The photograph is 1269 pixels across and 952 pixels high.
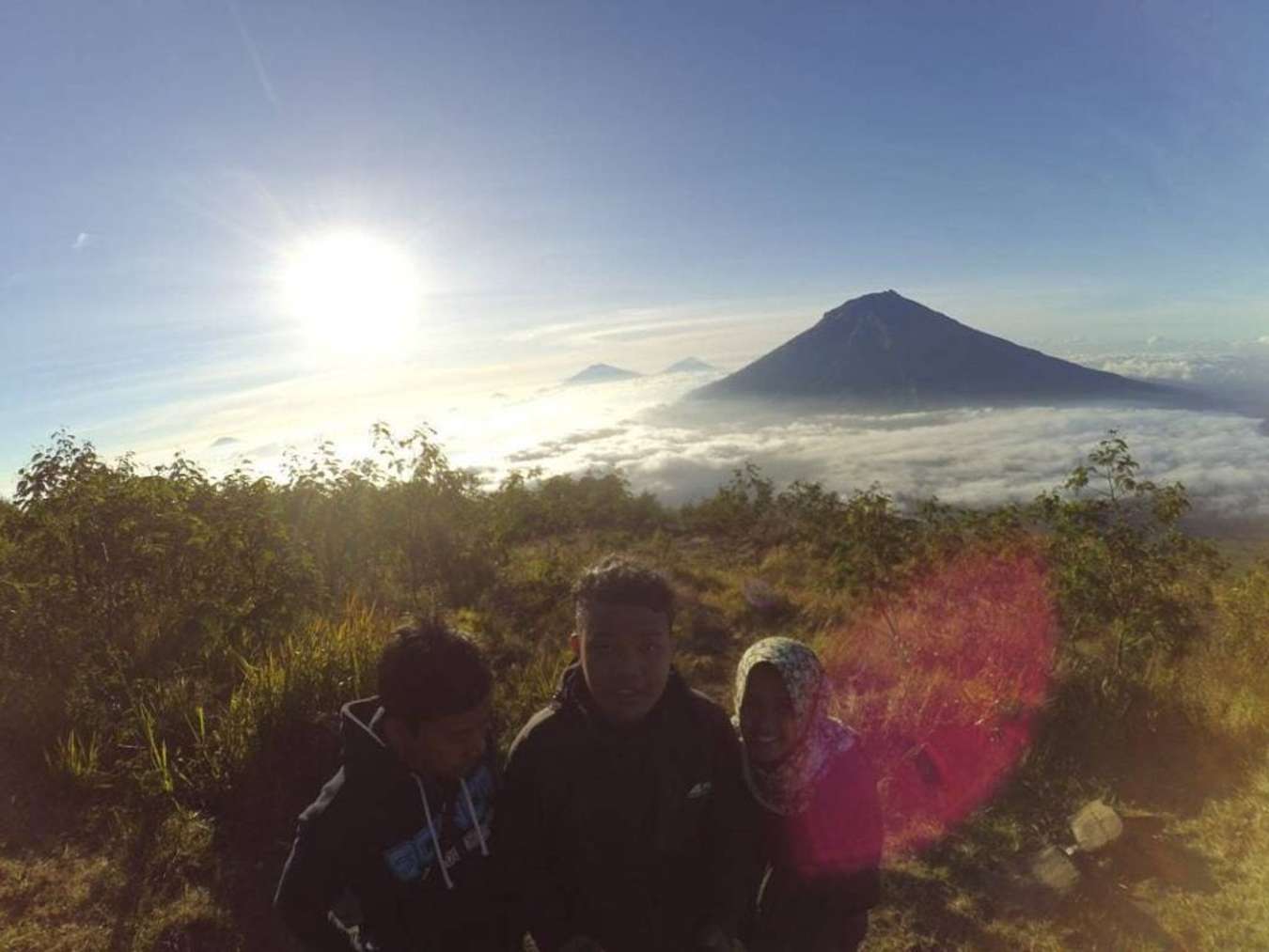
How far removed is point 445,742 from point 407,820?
302 mm

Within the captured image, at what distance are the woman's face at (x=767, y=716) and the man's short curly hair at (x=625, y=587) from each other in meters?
0.36

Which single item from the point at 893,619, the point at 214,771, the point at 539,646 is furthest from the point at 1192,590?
the point at 214,771

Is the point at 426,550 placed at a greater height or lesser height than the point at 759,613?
greater

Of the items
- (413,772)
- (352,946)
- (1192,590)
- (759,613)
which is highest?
(413,772)

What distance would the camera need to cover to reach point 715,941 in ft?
6.91

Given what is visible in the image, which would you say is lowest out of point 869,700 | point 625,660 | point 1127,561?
point 869,700

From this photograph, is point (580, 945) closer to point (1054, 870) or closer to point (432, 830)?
point (432, 830)

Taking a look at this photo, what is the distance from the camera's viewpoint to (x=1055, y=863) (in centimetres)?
407

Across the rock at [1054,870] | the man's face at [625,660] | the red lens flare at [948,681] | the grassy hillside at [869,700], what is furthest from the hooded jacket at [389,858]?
the rock at [1054,870]

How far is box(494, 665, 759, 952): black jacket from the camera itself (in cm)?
212

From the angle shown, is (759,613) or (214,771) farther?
(759,613)

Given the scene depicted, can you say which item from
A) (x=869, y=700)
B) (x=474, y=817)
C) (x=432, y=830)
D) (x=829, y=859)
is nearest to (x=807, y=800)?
(x=829, y=859)

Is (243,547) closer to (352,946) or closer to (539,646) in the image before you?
(539,646)

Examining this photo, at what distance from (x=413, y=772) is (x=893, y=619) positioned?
7142mm
